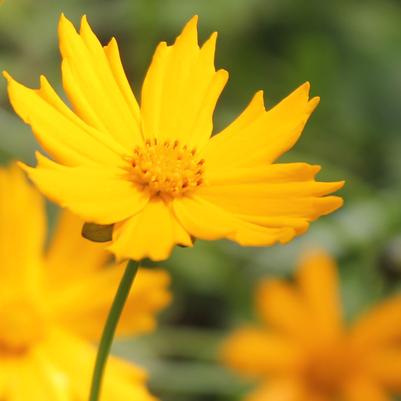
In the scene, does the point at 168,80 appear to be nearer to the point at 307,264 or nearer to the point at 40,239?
the point at 40,239

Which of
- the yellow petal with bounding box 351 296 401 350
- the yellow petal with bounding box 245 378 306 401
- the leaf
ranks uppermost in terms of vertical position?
the yellow petal with bounding box 351 296 401 350

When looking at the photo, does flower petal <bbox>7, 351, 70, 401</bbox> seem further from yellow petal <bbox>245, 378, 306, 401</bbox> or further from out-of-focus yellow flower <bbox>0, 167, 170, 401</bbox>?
yellow petal <bbox>245, 378, 306, 401</bbox>

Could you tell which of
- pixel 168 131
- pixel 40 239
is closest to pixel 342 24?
pixel 40 239

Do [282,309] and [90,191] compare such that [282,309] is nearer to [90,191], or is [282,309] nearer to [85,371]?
[85,371]

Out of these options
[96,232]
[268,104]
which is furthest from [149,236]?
[268,104]

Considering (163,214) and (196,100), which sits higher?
(196,100)

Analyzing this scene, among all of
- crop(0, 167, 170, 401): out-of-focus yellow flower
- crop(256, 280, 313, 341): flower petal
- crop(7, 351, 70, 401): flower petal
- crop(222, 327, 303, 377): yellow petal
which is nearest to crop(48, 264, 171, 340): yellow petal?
crop(0, 167, 170, 401): out-of-focus yellow flower

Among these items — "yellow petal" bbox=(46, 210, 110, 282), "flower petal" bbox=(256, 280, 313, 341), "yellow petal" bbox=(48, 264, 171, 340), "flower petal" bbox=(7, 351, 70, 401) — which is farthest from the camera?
"flower petal" bbox=(256, 280, 313, 341)

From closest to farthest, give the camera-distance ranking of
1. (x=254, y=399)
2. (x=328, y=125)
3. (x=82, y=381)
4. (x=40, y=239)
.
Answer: (x=82, y=381) → (x=40, y=239) → (x=254, y=399) → (x=328, y=125)
